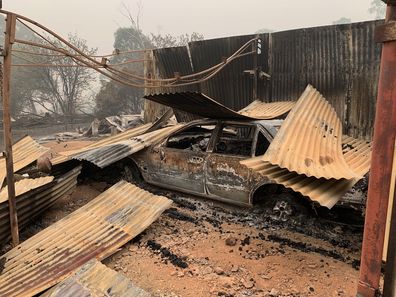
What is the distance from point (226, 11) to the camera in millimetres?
118062

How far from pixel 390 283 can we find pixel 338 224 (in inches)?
121

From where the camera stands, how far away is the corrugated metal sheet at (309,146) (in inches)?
155

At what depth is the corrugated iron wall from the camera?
746 centimetres

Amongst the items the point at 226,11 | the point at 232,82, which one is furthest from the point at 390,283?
the point at 226,11

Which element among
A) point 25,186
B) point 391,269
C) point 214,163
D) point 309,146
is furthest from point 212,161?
point 391,269

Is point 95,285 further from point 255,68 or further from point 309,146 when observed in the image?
point 255,68

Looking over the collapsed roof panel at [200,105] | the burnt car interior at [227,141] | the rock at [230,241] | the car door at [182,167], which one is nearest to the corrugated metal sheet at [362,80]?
the burnt car interior at [227,141]

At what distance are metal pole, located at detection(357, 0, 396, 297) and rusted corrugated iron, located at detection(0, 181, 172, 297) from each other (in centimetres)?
320

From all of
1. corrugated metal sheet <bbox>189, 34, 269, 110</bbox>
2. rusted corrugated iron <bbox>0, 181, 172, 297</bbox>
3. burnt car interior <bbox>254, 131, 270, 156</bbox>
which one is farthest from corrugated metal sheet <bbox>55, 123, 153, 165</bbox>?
burnt car interior <bbox>254, 131, 270, 156</bbox>

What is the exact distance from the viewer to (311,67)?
8250 millimetres

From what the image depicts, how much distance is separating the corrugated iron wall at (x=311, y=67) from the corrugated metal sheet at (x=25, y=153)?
4.98 m

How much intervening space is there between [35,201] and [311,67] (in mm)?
6565

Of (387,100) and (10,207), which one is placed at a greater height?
(387,100)

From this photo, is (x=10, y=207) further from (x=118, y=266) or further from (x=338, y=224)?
(x=338, y=224)
